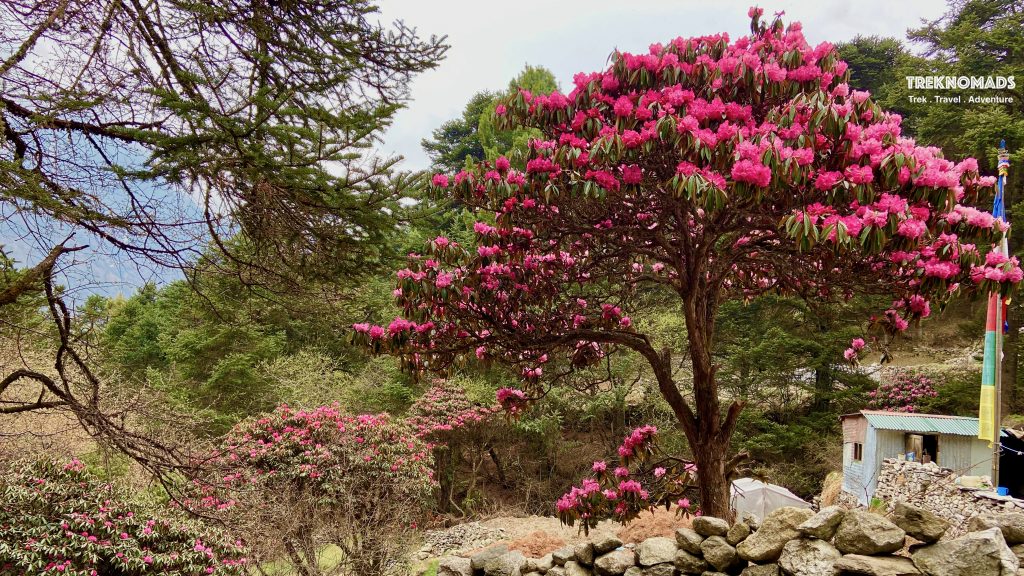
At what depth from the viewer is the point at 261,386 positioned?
48.0ft

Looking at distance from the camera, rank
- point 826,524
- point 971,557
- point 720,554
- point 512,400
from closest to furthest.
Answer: point 971,557 < point 826,524 < point 720,554 < point 512,400

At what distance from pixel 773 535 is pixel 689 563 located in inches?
23.2

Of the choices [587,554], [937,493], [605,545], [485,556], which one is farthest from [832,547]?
[937,493]

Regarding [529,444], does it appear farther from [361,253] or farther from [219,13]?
[219,13]

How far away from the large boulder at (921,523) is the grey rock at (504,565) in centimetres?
273

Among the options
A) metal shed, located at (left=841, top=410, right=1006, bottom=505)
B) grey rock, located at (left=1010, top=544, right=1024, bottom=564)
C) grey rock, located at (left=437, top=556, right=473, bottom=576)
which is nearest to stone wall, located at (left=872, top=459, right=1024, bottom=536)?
metal shed, located at (left=841, top=410, right=1006, bottom=505)

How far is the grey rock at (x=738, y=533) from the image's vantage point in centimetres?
357

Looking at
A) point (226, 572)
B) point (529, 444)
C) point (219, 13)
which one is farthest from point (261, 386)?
point (219, 13)

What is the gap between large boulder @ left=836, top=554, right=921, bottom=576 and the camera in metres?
2.93

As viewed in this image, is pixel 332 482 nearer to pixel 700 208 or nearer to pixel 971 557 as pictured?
pixel 700 208

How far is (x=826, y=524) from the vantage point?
10.5ft

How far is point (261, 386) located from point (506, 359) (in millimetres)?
11568

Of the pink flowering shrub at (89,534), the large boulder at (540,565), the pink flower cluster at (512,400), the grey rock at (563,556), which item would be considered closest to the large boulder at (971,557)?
the grey rock at (563,556)

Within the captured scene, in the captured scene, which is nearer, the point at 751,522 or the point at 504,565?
the point at 751,522
